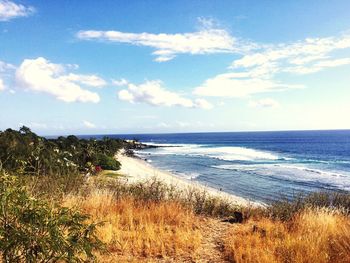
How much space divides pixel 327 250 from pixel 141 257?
377 cm

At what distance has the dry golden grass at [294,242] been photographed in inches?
304

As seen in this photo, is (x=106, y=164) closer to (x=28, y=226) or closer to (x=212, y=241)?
(x=212, y=241)

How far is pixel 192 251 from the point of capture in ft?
29.2

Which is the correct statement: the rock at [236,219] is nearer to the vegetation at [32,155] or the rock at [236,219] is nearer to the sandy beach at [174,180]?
the sandy beach at [174,180]

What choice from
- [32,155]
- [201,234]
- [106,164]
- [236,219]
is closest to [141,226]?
[201,234]

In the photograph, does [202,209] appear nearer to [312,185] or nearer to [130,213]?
[130,213]

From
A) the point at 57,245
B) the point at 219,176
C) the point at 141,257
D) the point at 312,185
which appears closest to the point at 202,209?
the point at 141,257

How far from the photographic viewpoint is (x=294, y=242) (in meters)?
8.57

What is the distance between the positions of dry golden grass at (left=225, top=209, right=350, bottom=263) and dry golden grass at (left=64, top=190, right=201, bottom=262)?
110 centimetres

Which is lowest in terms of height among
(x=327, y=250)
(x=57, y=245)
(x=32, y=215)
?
(x=327, y=250)

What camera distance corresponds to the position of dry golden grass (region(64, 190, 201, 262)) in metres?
8.77

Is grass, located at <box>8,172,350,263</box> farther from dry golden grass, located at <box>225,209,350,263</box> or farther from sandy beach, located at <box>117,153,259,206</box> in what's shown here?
sandy beach, located at <box>117,153,259,206</box>

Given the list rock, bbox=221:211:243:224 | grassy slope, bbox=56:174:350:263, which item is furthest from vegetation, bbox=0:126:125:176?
rock, bbox=221:211:243:224

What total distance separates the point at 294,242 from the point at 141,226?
12.1ft
